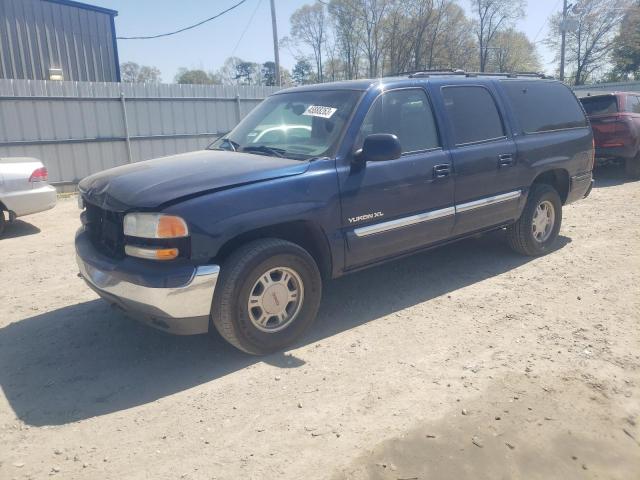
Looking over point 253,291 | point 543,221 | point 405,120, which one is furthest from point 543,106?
point 253,291

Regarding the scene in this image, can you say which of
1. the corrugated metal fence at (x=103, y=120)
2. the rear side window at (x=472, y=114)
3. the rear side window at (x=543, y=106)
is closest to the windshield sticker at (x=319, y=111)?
the rear side window at (x=472, y=114)

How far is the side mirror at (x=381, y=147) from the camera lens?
3.74m

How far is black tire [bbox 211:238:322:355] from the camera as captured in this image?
3338 mm

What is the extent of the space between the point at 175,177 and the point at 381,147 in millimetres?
1465

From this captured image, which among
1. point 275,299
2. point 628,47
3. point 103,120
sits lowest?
point 275,299

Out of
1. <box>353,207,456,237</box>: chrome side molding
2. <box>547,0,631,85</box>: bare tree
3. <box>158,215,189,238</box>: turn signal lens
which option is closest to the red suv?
<box>353,207,456,237</box>: chrome side molding

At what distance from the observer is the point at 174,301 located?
10.4 ft

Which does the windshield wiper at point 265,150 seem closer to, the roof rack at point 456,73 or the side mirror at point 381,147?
the side mirror at point 381,147

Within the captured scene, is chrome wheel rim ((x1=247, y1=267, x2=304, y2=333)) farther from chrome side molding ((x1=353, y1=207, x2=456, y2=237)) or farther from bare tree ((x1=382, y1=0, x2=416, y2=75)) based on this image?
bare tree ((x1=382, y1=0, x2=416, y2=75))

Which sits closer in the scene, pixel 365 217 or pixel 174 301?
pixel 174 301

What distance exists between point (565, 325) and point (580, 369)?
0.69 meters

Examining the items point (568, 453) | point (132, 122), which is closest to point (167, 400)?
point (568, 453)

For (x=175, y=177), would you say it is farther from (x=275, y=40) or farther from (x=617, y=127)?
(x=275, y=40)

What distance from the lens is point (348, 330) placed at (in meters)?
4.07
